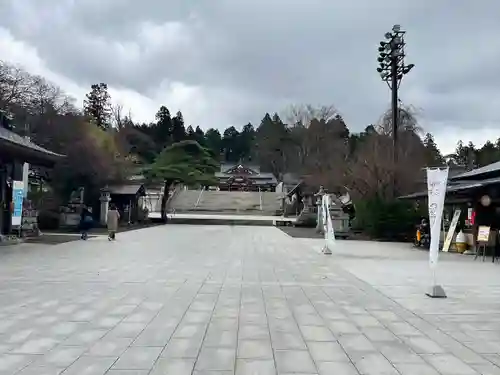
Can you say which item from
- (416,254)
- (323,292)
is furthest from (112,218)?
(323,292)

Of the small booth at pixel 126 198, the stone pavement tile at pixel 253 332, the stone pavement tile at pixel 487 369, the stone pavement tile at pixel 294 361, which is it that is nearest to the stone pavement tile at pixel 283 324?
the stone pavement tile at pixel 253 332

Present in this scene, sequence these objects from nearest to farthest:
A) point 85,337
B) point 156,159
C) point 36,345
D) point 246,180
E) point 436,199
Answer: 1. point 36,345
2. point 85,337
3. point 436,199
4. point 156,159
5. point 246,180

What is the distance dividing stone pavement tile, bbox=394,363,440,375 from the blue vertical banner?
55.8 ft

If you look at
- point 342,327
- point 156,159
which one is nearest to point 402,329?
point 342,327

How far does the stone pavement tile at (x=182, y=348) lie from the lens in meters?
5.09

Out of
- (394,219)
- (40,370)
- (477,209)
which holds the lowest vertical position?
(40,370)

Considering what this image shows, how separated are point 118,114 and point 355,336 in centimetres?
6340

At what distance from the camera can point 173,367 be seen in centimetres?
471

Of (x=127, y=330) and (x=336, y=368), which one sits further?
(x=127, y=330)

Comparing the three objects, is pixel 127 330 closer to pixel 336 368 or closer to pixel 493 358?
pixel 336 368

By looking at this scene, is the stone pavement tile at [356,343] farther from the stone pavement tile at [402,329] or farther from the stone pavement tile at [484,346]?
the stone pavement tile at [484,346]

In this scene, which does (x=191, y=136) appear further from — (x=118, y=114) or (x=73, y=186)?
(x=73, y=186)

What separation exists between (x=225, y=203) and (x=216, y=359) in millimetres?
59069

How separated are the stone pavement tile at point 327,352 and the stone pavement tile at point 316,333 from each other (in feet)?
0.61
